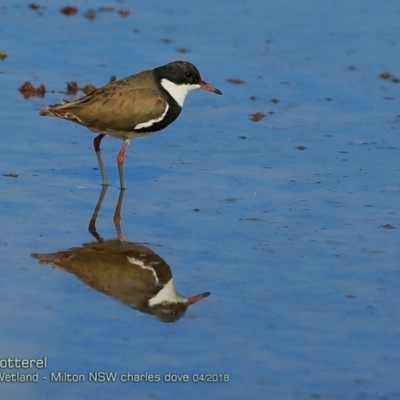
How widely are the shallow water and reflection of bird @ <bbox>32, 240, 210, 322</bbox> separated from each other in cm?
10

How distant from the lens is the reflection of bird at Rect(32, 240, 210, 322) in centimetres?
→ 794

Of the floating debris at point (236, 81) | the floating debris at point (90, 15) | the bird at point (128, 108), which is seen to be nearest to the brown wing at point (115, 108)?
the bird at point (128, 108)

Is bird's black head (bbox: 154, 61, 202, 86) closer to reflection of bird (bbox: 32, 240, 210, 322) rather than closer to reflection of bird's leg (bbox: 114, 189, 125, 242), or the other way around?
reflection of bird's leg (bbox: 114, 189, 125, 242)

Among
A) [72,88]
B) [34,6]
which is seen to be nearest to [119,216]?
[72,88]

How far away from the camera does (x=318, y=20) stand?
17359 millimetres

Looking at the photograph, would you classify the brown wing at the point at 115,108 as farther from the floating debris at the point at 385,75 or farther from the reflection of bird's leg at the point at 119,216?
the floating debris at the point at 385,75

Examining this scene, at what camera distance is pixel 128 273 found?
8.51m

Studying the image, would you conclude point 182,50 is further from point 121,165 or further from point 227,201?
point 227,201

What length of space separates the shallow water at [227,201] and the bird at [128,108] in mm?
478

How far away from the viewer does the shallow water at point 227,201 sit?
23.2 feet

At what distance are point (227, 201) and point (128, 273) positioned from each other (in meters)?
2.11

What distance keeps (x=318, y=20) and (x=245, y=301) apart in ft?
33.0

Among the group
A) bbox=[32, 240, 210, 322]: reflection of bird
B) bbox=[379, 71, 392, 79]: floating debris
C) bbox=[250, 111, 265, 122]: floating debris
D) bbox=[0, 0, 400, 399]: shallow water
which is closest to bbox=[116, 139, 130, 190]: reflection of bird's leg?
bbox=[0, 0, 400, 399]: shallow water

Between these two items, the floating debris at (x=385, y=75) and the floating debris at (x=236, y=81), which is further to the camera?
the floating debris at (x=385, y=75)
